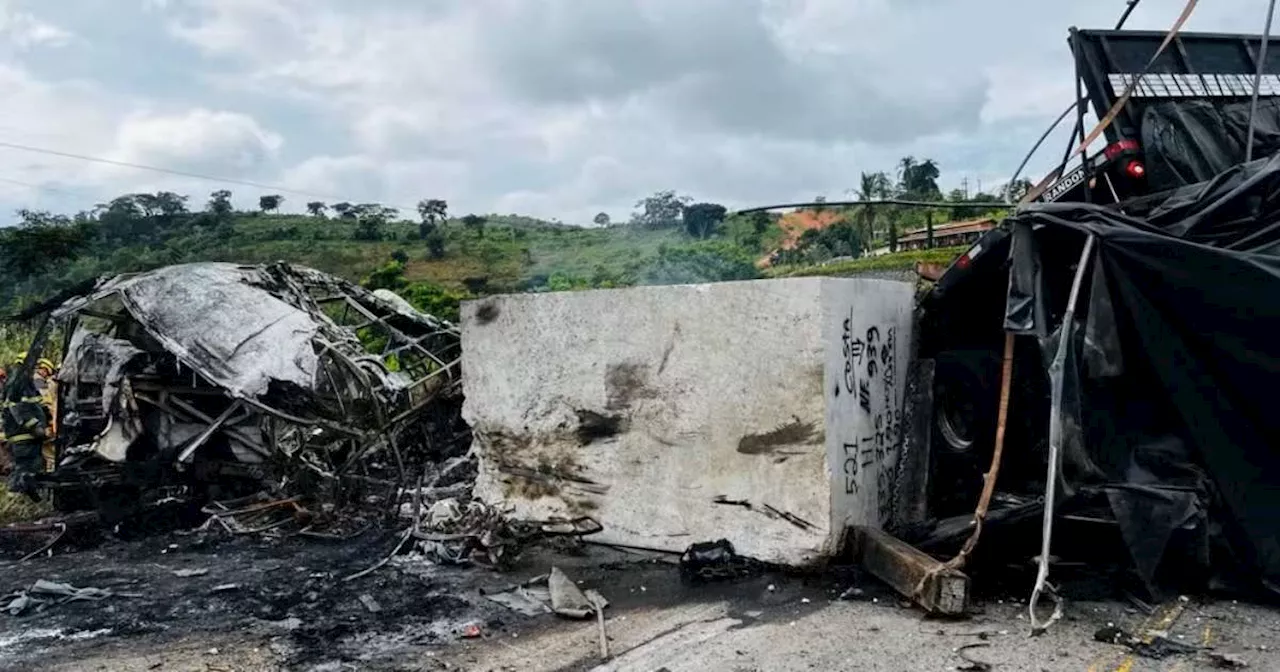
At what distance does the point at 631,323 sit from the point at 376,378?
314 cm

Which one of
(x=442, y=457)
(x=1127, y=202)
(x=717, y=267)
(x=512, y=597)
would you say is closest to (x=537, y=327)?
(x=512, y=597)

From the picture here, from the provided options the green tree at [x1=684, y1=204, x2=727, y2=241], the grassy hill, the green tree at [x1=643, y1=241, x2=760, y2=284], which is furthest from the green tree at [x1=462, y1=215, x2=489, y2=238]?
the green tree at [x1=643, y1=241, x2=760, y2=284]

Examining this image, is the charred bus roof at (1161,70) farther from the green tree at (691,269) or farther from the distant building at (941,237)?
the distant building at (941,237)

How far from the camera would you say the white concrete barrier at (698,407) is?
5.56 meters

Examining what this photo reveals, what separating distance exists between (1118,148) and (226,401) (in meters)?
8.21

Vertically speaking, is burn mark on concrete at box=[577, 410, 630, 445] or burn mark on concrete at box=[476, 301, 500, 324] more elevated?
burn mark on concrete at box=[476, 301, 500, 324]

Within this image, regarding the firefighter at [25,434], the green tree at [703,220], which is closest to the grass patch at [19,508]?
the firefighter at [25,434]

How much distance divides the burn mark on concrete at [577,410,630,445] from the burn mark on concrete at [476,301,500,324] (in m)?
1.13

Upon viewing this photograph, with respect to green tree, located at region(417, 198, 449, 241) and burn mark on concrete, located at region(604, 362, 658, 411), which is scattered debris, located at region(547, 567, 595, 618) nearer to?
burn mark on concrete, located at region(604, 362, 658, 411)

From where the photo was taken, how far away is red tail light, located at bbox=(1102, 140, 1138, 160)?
647 centimetres

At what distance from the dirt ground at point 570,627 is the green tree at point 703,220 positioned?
70.9 feet

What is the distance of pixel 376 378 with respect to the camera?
A: 26.9 ft

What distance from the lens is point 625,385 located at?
20.7 feet

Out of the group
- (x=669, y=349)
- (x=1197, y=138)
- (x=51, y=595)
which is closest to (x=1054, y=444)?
(x=669, y=349)
